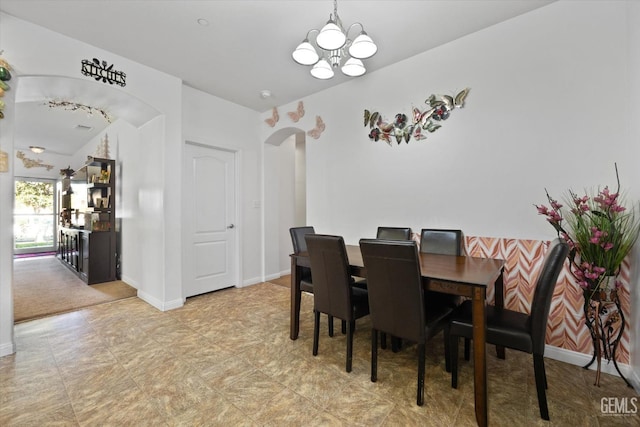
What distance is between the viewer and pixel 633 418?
5.20 ft

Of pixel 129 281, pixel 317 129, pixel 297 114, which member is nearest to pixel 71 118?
pixel 129 281

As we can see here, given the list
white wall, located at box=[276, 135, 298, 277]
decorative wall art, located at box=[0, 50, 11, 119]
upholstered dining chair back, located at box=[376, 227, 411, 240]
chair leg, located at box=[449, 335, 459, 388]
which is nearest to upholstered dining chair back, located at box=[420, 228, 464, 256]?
upholstered dining chair back, located at box=[376, 227, 411, 240]

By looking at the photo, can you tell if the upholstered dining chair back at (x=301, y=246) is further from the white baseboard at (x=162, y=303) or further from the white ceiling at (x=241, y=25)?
the white ceiling at (x=241, y=25)

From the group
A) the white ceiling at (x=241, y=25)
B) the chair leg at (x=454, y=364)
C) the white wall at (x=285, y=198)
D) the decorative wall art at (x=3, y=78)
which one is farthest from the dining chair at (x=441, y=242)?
the decorative wall art at (x=3, y=78)

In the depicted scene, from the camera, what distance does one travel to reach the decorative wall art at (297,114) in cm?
404

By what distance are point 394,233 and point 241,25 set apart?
97.0 inches

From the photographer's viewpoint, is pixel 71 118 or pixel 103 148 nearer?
pixel 71 118

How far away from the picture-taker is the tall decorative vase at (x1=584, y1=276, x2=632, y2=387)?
6.26 ft

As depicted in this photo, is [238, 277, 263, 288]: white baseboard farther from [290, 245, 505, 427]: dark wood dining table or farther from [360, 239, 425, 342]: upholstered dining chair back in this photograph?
[360, 239, 425, 342]: upholstered dining chair back

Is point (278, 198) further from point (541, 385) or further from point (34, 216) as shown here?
point (34, 216)

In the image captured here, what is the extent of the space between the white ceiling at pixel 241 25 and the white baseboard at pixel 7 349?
273 cm

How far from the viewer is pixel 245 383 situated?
1934 millimetres

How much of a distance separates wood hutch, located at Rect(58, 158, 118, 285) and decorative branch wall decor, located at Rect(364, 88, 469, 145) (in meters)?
4.50

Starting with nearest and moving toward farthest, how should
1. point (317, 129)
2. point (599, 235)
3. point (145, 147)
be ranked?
point (599, 235)
point (145, 147)
point (317, 129)
